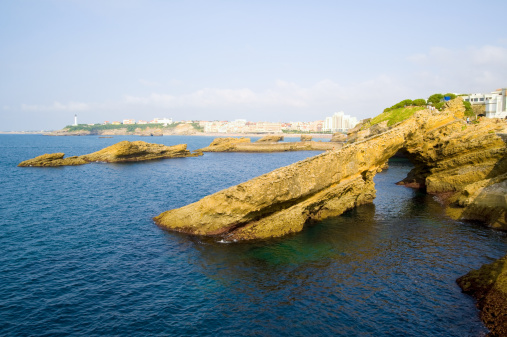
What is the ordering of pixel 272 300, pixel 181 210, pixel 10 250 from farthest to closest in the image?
pixel 181 210 < pixel 10 250 < pixel 272 300

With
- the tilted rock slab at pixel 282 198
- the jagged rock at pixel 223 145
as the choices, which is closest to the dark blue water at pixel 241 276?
the tilted rock slab at pixel 282 198

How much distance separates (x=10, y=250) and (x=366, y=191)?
34370 millimetres

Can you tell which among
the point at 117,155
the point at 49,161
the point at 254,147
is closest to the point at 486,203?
the point at 117,155

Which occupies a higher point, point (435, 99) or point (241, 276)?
point (435, 99)

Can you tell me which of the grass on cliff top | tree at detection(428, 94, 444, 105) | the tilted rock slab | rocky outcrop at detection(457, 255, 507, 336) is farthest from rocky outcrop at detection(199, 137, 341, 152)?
rocky outcrop at detection(457, 255, 507, 336)

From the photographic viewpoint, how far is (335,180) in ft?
100

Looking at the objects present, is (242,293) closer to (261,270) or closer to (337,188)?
(261,270)

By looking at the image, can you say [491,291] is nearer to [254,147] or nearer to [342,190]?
[342,190]

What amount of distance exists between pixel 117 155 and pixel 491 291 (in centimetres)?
8758

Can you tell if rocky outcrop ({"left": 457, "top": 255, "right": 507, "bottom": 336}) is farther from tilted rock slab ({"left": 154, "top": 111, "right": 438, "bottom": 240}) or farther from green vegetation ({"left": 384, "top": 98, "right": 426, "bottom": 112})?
green vegetation ({"left": 384, "top": 98, "right": 426, "bottom": 112})

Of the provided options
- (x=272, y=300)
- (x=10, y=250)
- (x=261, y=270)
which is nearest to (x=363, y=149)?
(x=261, y=270)

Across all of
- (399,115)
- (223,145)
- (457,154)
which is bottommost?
(223,145)

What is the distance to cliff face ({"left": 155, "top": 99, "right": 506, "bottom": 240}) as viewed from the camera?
27092 millimetres

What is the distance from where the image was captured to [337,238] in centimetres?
2712
